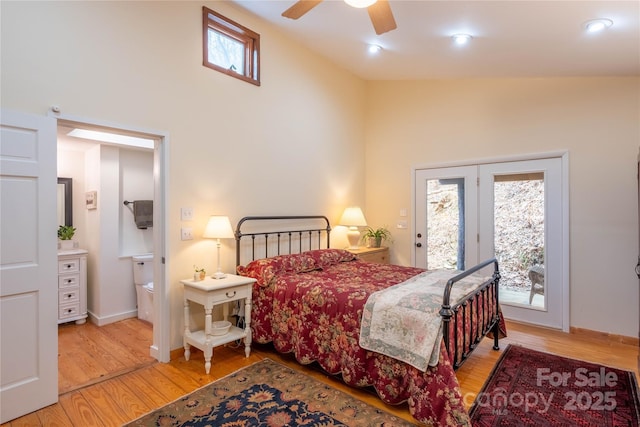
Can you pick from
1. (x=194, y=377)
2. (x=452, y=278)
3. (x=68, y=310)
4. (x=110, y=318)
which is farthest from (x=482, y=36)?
(x=68, y=310)

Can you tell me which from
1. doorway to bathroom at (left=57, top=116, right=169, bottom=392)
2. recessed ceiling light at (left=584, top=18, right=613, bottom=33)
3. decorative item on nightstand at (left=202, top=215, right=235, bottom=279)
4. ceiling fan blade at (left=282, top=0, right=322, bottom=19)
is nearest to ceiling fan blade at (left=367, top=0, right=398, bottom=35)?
ceiling fan blade at (left=282, top=0, right=322, bottom=19)

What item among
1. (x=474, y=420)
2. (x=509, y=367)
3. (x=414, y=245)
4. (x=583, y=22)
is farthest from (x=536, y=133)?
(x=474, y=420)

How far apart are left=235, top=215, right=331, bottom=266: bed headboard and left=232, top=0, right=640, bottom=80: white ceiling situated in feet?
7.01

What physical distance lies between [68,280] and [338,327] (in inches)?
131

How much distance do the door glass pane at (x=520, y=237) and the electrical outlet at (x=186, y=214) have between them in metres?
3.53

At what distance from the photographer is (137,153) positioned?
168 inches

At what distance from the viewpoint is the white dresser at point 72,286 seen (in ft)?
12.5

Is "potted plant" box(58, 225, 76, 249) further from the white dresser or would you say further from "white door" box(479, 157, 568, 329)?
"white door" box(479, 157, 568, 329)

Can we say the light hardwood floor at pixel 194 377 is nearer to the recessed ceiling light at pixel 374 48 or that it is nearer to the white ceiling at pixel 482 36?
the white ceiling at pixel 482 36

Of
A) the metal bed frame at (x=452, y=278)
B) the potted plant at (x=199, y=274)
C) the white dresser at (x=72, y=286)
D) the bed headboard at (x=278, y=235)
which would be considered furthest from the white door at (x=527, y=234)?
the white dresser at (x=72, y=286)

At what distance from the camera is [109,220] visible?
13.1ft

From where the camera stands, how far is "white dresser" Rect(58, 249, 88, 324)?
3803 millimetres

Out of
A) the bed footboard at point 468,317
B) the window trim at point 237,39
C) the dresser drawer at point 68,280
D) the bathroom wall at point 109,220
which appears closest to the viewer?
the bed footboard at point 468,317

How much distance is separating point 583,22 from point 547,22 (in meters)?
0.22
